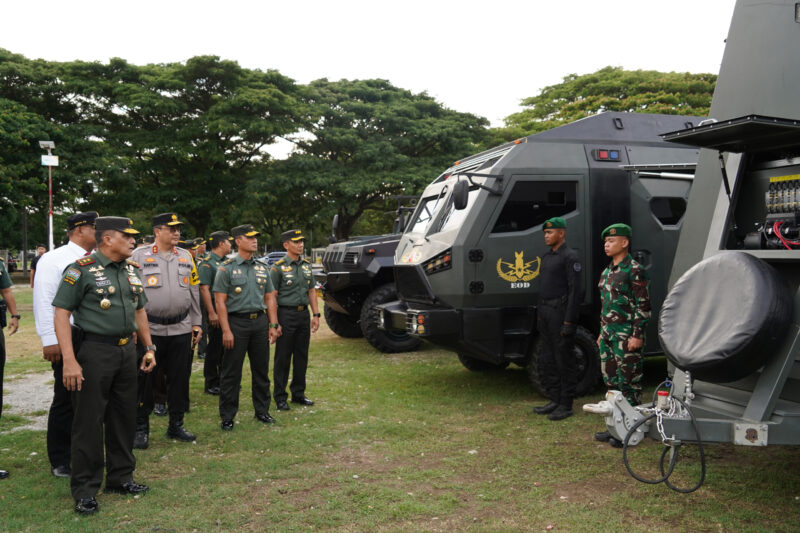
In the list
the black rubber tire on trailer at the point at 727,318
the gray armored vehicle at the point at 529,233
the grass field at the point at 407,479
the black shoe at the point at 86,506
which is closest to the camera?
the black rubber tire on trailer at the point at 727,318

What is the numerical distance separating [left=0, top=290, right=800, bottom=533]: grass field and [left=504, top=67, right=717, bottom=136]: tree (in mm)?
18346

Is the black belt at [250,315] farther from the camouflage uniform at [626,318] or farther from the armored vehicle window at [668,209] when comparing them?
the armored vehicle window at [668,209]

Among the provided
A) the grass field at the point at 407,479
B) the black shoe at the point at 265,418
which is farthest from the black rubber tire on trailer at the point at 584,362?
the black shoe at the point at 265,418

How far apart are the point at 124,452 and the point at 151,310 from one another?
1292mm

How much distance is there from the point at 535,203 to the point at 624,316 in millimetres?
1762

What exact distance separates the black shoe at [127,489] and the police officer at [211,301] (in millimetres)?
2436

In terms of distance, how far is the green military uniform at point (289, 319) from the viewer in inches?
253

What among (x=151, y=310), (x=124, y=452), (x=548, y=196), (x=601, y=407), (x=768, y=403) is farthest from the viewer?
(x=548, y=196)

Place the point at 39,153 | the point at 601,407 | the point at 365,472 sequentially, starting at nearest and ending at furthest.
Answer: the point at 601,407, the point at 365,472, the point at 39,153

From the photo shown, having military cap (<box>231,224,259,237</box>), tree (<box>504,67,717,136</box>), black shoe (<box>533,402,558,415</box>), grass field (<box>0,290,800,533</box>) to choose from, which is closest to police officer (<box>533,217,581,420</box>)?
black shoe (<box>533,402,558,415</box>)

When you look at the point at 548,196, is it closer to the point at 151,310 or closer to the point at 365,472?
the point at 365,472

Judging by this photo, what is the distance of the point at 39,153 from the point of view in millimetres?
22328

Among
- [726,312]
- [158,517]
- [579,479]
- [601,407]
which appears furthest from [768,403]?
[158,517]

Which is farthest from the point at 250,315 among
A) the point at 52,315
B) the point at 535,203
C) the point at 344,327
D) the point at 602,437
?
the point at 344,327
